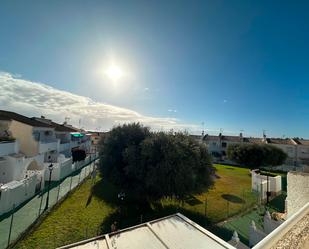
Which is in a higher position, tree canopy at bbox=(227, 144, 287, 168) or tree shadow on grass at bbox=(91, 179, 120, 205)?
tree canopy at bbox=(227, 144, 287, 168)

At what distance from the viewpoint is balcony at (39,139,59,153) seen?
989 inches

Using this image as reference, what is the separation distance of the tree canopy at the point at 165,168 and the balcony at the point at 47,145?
42.5 ft

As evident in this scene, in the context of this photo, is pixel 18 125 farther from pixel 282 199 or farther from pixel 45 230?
pixel 282 199

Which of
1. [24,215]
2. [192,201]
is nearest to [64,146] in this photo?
[24,215]

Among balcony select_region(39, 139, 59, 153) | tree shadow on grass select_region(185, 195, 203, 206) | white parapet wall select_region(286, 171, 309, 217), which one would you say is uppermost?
balcony select_region(39, 139, 59, 153)

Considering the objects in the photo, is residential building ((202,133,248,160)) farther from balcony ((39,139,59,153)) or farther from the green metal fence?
the green metal fence

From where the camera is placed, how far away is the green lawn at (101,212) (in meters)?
11.0

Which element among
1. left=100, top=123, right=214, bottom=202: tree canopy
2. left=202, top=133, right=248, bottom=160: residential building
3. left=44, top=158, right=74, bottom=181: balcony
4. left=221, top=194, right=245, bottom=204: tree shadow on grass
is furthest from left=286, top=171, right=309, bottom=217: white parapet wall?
left=202, top=133, right=248, bottom=160: residential building

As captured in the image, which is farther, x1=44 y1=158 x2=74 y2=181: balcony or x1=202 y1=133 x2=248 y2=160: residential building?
x1=202 y1=133 x2=248 y2=160: residential building

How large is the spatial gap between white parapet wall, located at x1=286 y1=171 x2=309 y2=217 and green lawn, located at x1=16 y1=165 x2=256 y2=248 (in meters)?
3.84

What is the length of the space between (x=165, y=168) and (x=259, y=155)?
32867mm

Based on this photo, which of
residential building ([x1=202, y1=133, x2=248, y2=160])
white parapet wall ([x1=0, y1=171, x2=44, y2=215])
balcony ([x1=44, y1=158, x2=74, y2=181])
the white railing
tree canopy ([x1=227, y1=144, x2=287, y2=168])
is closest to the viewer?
the white railing

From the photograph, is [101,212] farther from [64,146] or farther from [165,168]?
[64,146]

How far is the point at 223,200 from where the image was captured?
19.4m
